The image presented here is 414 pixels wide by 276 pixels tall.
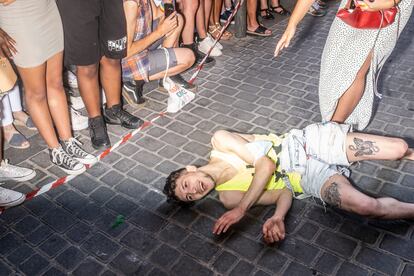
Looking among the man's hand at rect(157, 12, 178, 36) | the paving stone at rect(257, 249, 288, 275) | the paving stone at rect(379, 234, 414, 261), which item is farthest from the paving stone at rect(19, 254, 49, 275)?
the man's hand at rect(157, 12, 178, 36)

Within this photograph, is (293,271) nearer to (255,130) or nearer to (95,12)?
(255,130)

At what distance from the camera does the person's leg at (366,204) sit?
2.91 m

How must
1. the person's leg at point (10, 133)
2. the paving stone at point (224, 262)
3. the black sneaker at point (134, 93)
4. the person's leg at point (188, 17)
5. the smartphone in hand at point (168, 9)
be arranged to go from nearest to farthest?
the paving stone at point (224, 262)
the person's leg at point (10, 133)
the smartphone in hand at point (168, 9)
the black sneaker at point (134, 93)
the person's leg at point (188, 17)

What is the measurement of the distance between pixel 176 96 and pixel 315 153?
6.53 feet

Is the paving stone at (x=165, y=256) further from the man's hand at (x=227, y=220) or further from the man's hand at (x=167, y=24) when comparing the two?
the man's hand at (x=167, y=24)

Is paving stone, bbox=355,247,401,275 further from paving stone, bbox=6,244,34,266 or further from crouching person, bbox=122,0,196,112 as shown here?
crouching person, bbox=122,0,196,112

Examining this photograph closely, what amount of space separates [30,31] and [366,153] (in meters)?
2.78

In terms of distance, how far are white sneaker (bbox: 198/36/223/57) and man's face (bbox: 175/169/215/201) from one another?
307cm

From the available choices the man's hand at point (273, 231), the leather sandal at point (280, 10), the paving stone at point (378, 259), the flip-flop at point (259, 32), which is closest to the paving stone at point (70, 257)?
the man's hand at point (273, 231)

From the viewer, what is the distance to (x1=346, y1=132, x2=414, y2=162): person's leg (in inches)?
126

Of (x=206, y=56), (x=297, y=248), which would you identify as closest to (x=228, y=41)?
(x=206, y=56)

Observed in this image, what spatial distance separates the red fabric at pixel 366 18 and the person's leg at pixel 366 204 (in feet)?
4.50

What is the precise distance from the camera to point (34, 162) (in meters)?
3.95

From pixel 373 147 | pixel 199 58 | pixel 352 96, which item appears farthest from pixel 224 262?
pixel 199 58
